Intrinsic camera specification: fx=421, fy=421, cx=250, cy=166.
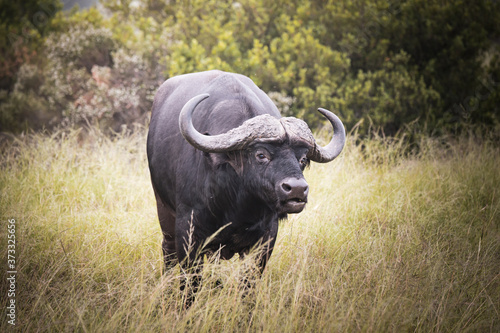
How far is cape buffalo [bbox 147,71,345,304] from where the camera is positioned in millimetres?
2926

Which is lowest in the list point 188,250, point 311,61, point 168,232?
point 168,232

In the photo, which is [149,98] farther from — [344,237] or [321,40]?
[344,237]

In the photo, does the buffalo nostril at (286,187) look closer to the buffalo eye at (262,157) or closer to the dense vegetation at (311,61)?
the buffalo eye at (262,157)

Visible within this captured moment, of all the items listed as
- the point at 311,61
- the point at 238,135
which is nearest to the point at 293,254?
the point at 238,135

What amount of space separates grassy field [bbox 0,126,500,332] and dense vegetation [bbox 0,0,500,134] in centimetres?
297

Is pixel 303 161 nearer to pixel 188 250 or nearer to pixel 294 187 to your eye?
pixel 294 187

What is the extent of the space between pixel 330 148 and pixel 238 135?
874 millimetres

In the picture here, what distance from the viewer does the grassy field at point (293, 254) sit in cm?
280

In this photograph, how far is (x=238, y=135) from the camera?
2938 mm

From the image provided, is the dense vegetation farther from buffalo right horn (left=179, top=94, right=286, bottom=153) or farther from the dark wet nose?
the dark wet nose

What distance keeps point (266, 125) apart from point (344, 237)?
197cm

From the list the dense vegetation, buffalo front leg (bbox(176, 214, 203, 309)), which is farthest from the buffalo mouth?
the dense vegetation

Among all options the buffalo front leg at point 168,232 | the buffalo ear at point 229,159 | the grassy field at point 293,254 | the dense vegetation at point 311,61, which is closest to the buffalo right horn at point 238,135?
Result: the buffalo ear at point 229,159

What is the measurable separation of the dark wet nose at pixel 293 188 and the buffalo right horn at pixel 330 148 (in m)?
0.52
